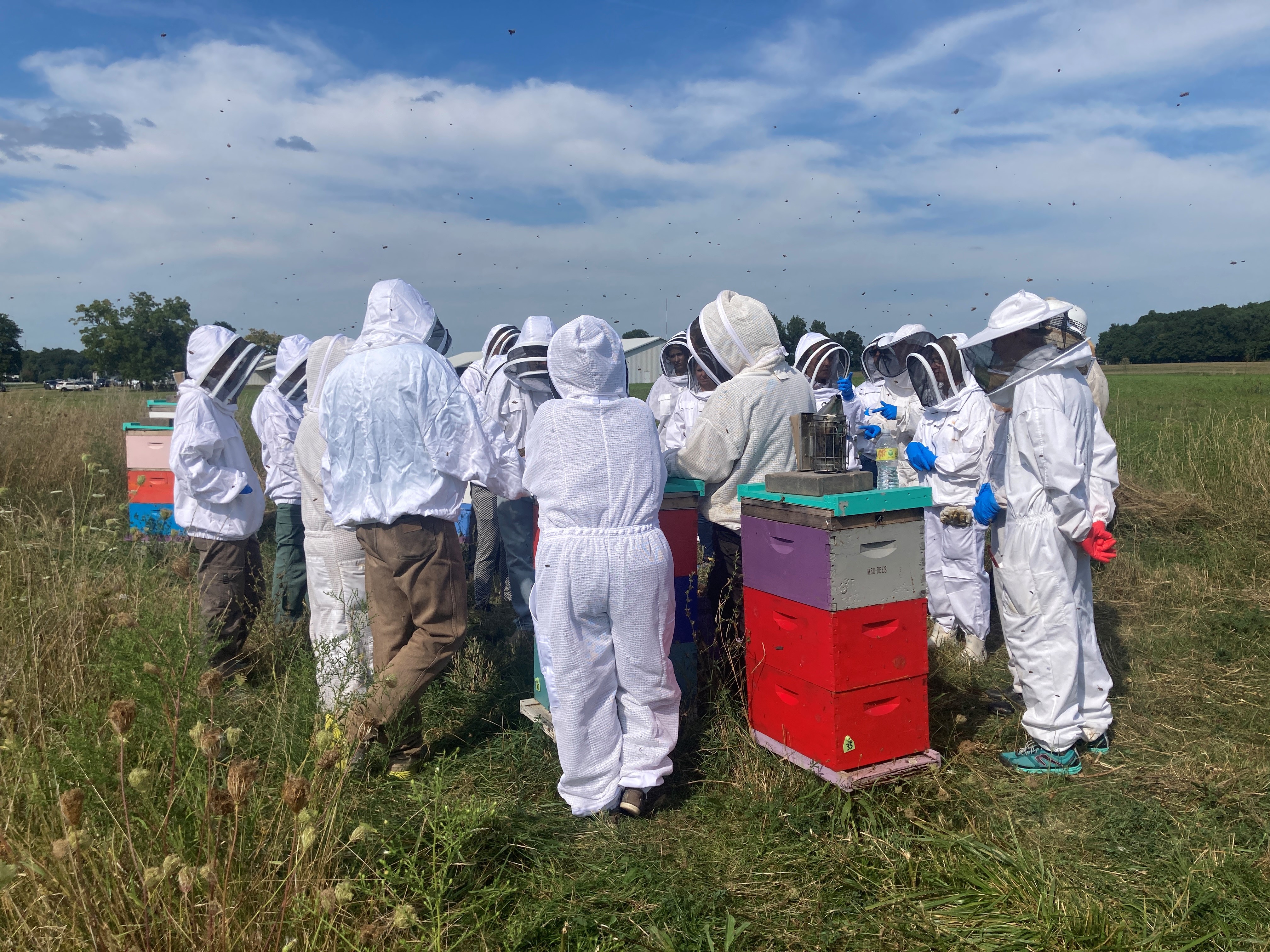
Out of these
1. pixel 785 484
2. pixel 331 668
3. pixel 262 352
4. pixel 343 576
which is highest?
pixel 262 352

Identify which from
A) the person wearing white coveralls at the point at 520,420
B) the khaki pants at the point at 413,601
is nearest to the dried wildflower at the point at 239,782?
the khaki pants at the point at 413,601

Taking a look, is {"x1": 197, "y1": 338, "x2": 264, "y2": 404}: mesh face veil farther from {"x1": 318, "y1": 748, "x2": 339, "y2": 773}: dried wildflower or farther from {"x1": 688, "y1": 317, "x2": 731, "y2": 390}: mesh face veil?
{"x1": 318, "y1": 748, "x2": 339, "y2": 773}: dried wildflower

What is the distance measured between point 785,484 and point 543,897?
191cm

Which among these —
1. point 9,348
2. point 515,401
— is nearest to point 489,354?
point 515,401

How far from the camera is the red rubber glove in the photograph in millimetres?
3855

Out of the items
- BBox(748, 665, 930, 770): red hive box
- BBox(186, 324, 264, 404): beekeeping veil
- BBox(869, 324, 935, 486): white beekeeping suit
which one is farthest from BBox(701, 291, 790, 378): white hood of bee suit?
BBox(186, 324, 264, 404): beekeeping veil

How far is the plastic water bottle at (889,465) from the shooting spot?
6625 mm

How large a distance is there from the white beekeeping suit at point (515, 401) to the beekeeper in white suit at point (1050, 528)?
3590 mm

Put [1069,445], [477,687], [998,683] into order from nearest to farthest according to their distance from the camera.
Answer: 1. [1069,445]
2. [477,687]
3. [998,683]

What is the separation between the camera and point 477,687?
4.97 meters

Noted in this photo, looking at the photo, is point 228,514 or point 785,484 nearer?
point 785,484

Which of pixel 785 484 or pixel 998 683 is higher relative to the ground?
pixel 785 484

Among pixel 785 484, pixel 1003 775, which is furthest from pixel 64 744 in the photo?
pixel 1003 775

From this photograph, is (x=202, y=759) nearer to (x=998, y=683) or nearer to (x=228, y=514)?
(x=228, y=514)
